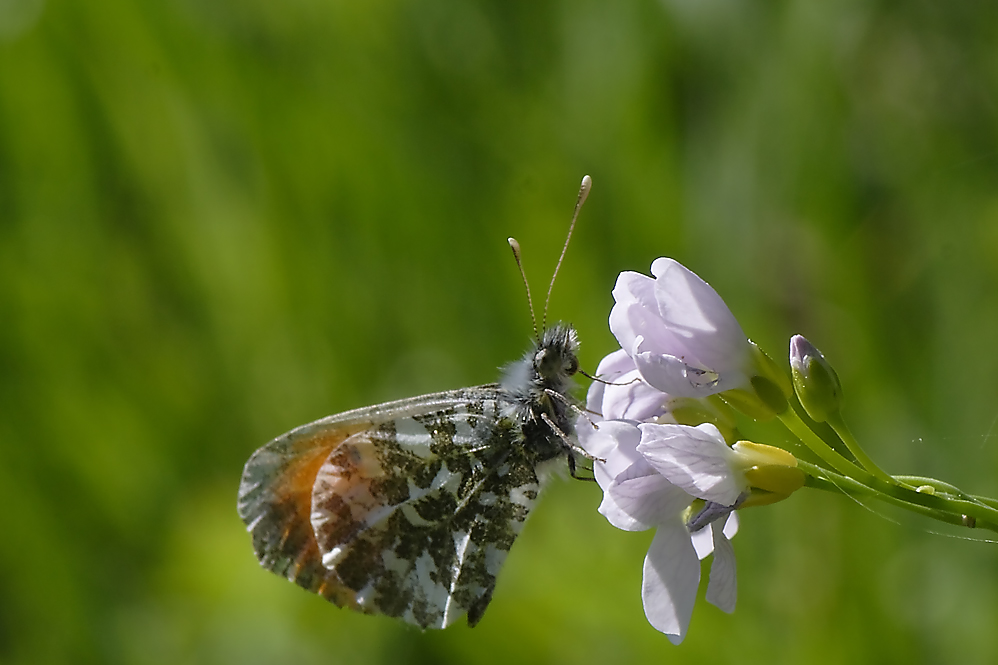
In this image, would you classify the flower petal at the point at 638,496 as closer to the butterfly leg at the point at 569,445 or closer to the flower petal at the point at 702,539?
the flower petal at the point at 702,539

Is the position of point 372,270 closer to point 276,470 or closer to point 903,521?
point 276,470

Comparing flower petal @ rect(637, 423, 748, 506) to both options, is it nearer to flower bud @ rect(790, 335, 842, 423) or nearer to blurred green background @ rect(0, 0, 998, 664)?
flower bud @ rect(790, 335, 842, 423)

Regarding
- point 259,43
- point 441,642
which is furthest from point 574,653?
point 259,43

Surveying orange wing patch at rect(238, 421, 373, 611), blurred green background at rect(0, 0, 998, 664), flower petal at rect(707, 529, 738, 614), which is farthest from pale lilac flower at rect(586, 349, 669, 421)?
blurred green background at rect(0, 0, 998, 664)

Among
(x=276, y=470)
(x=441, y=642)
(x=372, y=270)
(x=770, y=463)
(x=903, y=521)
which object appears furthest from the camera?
(x=372, y=270)

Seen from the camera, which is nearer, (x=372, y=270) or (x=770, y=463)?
(x=770, y=463)

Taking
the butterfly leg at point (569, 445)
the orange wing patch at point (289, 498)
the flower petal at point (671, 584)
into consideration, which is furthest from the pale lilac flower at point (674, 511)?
the orange wing patch at point (289, 498)

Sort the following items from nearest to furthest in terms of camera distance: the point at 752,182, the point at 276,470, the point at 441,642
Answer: the point at 276,470 < the point at 441,642 < the point at 752,182
